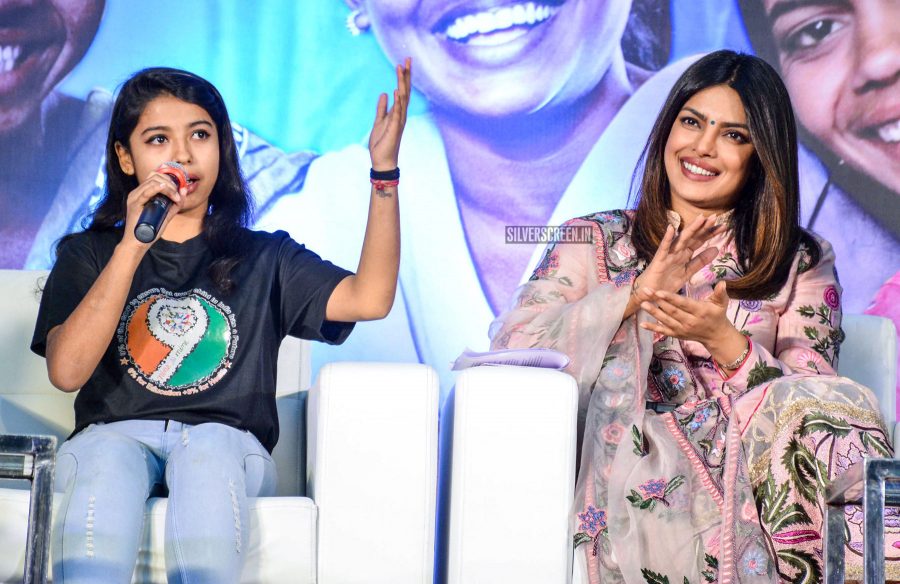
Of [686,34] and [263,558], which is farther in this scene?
[686,34]

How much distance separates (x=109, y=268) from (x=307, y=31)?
1699 millimetres

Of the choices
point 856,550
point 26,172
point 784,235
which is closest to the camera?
point 856,550

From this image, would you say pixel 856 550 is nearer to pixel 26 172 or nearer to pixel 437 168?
pixel 437 168

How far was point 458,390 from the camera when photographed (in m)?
2.00

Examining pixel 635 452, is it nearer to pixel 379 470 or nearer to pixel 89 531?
pixel 379 470

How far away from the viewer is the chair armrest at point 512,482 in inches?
77.4

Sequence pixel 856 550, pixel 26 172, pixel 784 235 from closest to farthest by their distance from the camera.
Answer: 1. pixel 856 550
2. pixel 784 235
3. pixel 26 172

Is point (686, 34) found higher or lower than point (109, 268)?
higher

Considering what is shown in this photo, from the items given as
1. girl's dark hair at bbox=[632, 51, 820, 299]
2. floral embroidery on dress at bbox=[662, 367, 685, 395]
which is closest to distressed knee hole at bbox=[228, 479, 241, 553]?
floral embroidery on dress at bbox=[662, 367, 685, 395]

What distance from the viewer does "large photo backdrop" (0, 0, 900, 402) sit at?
3.51m

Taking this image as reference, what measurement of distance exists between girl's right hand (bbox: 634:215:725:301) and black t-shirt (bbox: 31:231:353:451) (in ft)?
1.87

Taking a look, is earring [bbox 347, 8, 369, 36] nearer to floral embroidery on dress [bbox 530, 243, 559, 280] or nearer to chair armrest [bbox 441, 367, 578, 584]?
floral embroidery on dress [bbox 530, 243, 559, 280]

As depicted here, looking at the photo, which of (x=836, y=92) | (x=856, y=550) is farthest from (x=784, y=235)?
(x=836, y=92)

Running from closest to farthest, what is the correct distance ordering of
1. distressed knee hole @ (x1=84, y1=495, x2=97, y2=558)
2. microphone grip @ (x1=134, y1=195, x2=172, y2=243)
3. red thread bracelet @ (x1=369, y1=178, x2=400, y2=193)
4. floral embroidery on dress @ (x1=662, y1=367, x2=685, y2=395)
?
1. distressed knee hole @ (x1=84, y1=495, x2=97, y2=558)
2. microphone grip @ (x1=134, y1=195, x2=172, y2=243)
3. red thread bracelet @ (x1=369, y1=178, x2=400, y2=193)
4. floral embroidery on dress @ (x1=662, y1=367, x2=685, y2=395)
